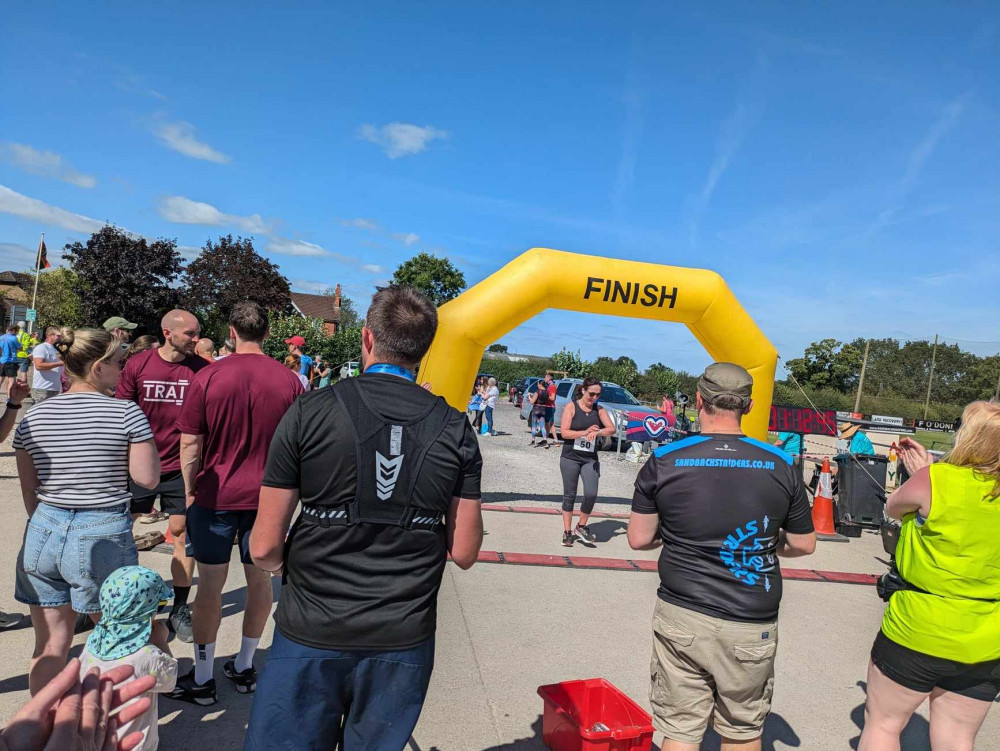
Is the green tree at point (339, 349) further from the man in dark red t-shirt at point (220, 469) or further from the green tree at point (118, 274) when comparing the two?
the man in dark red t-shirt at point (220, 469)

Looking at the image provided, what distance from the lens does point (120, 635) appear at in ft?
7.38

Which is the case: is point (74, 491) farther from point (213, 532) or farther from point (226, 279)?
point (226, 279)

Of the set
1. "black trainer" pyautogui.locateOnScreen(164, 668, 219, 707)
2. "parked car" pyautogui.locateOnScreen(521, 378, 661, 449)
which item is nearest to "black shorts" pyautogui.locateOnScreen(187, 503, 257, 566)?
"black trainer" pyautogui.locateOnScreen(164, 668, 219, 707)

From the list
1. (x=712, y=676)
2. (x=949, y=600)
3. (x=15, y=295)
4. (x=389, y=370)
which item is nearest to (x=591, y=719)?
(x=712, y=676)

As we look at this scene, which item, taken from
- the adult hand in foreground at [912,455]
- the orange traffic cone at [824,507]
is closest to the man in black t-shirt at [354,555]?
the adult hand in foreground at [912,455]

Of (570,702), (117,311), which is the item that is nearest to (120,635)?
(570,702)

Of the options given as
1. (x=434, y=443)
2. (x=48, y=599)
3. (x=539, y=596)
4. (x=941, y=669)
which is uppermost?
(x=434, y=443)

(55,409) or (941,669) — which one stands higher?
(55,409)

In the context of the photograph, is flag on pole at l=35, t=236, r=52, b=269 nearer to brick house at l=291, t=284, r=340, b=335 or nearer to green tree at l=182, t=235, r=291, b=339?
green tree at l=182, t=235, r=291, b=339

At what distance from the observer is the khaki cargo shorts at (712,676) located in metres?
2.45

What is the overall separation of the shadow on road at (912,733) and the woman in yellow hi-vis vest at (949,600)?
2.98 ft

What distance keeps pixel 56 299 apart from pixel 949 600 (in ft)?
183

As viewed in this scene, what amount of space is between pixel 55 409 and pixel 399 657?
2.05m

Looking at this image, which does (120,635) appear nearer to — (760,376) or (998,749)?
(998,749)
